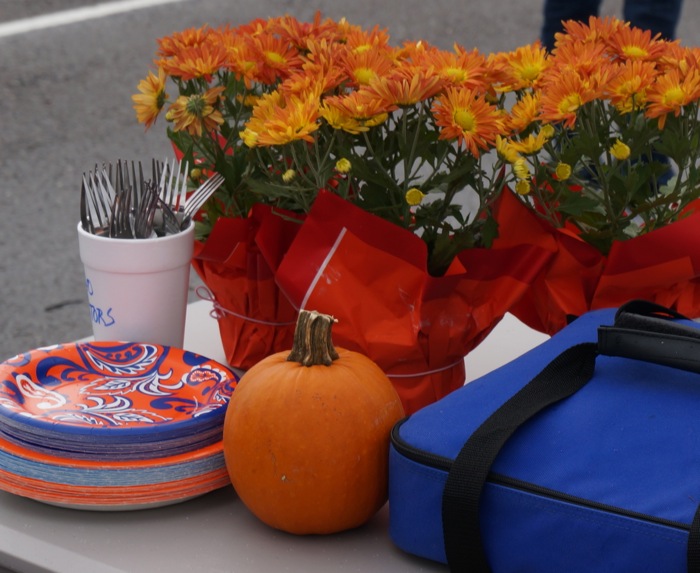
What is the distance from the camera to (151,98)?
1.25 metres

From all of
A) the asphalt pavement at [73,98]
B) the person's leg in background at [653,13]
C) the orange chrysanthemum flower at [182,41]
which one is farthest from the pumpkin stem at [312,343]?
the person's leg in background at [653,13]

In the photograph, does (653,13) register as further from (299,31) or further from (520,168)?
(520,168)

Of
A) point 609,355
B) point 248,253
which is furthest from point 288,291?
point 609,355

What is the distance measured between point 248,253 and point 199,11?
5.05 metres

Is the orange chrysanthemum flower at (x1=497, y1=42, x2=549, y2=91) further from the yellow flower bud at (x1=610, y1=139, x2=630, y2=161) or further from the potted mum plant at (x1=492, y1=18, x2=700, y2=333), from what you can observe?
the yellow flower bud at (x1=610, y1=139, x2=630, y2=161)

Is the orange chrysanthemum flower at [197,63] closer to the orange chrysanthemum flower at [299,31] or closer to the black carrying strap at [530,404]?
the orange chrysanthemum flower at [299,31]

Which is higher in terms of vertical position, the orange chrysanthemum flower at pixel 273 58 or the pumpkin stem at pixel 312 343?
the orange chrysanthemum flower at pixel 273 58

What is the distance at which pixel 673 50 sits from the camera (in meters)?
1.23

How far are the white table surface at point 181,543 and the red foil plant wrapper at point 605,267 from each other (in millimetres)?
319

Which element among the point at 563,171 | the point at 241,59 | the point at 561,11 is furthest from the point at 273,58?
the point at 561,11

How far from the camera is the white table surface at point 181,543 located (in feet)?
3.09

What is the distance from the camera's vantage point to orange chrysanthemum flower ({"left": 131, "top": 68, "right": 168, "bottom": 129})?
1246 millimetres

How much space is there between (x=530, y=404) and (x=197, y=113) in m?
0.51

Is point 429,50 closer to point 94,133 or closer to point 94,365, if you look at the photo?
point 94,365
